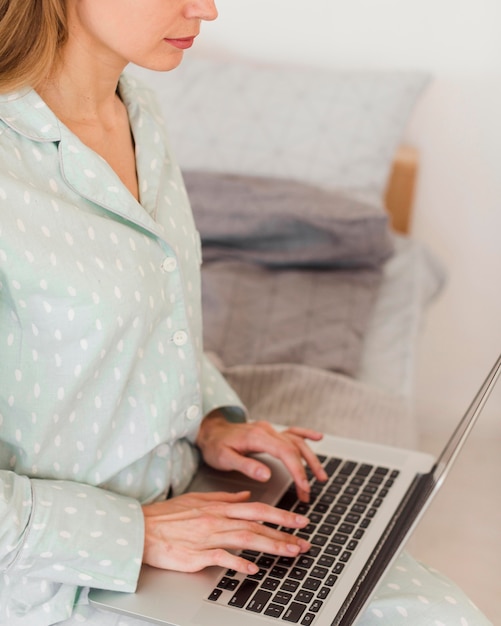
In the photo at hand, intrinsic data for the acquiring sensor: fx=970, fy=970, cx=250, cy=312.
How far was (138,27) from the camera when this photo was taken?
1.07 metres

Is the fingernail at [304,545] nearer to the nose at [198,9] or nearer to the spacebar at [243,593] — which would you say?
the spacebar at [243,593]

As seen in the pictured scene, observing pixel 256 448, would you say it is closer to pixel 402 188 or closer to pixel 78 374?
pixel 78 374

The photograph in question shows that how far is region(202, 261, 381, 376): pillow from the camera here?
183 cm

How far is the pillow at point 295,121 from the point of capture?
2236 mm

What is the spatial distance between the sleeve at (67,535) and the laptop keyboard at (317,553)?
4.2 inches

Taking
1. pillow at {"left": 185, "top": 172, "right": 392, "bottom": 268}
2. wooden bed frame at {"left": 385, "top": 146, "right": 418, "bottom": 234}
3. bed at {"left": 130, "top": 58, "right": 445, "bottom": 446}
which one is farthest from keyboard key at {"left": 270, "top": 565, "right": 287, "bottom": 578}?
wooden bed frame at {"left": 385, "top": 146, "right": 418, "bottom": 234}

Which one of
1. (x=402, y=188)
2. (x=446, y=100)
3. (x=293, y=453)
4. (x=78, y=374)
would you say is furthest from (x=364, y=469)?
(x=446, y=100)

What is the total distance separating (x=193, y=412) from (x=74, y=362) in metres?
0.20

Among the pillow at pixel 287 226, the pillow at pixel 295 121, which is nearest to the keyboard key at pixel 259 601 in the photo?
the pillow at pixel 287 226

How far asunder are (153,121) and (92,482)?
1.59 feet

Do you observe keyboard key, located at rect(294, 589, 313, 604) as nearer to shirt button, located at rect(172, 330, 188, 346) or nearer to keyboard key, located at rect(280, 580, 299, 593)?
keyboard key, located at rect(280, 580, 299, 593)

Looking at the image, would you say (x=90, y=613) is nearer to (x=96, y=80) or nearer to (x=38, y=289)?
(x=38, y=289)

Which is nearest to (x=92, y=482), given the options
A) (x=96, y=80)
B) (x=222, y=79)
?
(x=96, y=80)

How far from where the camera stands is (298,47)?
8.20 feet
